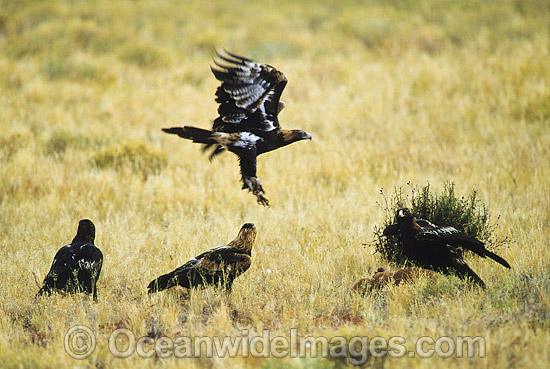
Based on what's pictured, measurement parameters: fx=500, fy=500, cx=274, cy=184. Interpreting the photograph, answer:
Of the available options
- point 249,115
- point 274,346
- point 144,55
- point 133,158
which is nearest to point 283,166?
point 133,158

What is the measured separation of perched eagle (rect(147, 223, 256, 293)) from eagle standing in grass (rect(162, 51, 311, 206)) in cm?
71

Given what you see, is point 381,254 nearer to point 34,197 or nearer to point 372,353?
point 372,353

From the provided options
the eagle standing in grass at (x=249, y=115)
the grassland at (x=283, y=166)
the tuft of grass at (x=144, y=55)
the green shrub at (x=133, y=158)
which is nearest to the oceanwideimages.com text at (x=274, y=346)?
the grassland at (x=283, y=166)

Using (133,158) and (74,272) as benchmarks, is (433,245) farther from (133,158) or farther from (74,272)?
(133,158)

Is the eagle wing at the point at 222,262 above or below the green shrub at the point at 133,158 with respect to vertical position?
below

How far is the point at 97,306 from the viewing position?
4816mm

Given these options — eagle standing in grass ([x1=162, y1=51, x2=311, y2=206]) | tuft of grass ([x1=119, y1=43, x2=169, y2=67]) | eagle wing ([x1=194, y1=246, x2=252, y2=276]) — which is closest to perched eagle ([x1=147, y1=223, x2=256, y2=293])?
eagle wing ([x1=194, y1=246, x2=252, y2=276])

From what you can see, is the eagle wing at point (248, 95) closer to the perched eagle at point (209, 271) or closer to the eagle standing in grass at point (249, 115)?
the eagle standing in grass at point (249, 115)

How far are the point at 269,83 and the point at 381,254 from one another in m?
2.46

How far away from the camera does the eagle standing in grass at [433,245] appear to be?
494 centimetres

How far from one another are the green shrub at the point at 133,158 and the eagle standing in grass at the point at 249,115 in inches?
180

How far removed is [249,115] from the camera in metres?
5.11

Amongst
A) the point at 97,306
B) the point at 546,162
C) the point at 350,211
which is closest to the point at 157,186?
the point at 350,211

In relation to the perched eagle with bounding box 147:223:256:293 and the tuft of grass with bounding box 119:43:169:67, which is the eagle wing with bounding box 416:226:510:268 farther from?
the tuft of grass with bounding box 119:43:169:67
